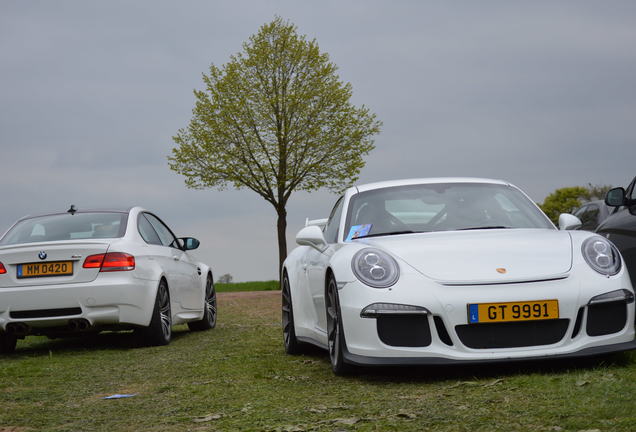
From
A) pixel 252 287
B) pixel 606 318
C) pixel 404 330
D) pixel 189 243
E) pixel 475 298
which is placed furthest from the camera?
pixel 252 287

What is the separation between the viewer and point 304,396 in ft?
17.9

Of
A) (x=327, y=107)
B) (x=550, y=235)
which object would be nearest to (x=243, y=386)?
(x=550, y=235)

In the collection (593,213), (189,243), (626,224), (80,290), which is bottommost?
(80,290)

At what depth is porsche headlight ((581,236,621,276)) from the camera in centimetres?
577

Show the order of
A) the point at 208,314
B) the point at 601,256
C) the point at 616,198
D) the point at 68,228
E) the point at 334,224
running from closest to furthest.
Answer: the point at 601,256, the point at 334,224, the point at 616,198, the point at 68,228, the point at 208,314

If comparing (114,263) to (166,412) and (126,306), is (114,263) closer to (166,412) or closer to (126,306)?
(126,306)

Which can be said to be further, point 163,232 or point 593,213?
point 593,213

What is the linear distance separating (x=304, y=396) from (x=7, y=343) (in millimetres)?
5339

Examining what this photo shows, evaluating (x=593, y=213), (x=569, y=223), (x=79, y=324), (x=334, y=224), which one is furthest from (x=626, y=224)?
(x=593, y=213)

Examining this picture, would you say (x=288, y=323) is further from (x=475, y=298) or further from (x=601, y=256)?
(x=601, y=256)

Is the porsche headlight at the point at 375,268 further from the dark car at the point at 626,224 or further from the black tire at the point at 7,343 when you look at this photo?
the black tire at the point at 7,343

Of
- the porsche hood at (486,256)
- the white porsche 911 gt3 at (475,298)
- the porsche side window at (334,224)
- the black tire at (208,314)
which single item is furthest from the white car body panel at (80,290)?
the porsche hood at (486,256)

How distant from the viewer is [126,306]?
9.10 m

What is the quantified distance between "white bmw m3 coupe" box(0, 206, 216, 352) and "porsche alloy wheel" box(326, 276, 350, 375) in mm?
Answer: 3347
